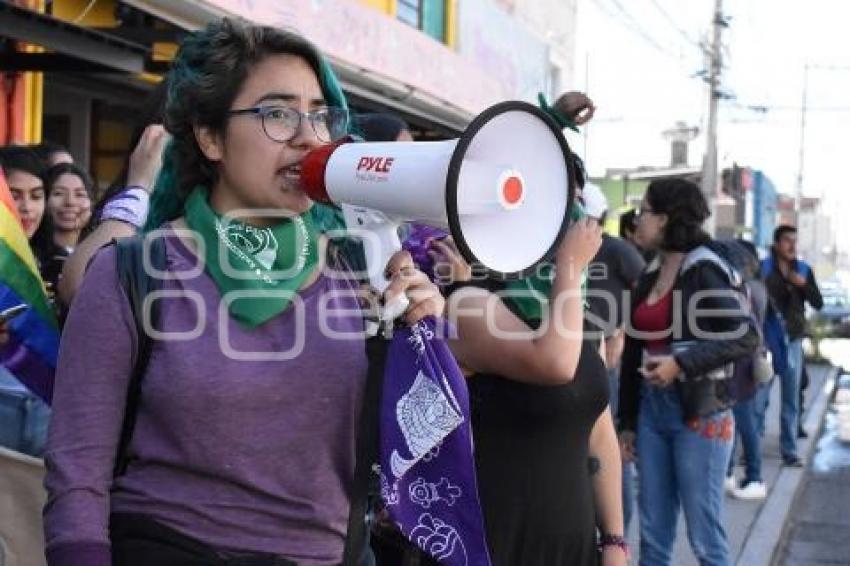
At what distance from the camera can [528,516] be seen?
8.59 feet

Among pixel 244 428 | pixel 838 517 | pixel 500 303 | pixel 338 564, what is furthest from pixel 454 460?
pixel 838 517

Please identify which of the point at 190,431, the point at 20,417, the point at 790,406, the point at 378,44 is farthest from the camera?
the point at 378,44

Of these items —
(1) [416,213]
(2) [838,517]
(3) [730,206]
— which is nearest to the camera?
(1) [416,213]

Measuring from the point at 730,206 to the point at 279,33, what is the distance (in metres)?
32.5

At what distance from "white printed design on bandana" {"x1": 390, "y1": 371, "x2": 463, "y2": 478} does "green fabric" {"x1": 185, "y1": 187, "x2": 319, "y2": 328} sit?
254 mm

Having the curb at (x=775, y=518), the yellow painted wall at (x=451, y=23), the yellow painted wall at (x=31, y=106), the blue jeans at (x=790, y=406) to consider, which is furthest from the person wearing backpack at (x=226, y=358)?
the yellow painted wall at (x=451, y=23)

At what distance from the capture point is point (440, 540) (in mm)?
1957

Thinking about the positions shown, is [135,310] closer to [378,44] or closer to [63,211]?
[63,211]

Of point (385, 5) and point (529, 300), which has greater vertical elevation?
point (385, 5)

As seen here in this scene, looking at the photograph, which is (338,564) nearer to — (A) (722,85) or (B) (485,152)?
(B) (485,152)

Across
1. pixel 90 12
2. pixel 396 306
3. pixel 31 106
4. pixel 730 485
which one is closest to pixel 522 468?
pixel 396 306

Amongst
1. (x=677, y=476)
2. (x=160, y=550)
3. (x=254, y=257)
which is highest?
(x=254, y=257)

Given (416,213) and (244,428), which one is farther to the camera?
(244,428)

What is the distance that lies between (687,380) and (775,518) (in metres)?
2.87
